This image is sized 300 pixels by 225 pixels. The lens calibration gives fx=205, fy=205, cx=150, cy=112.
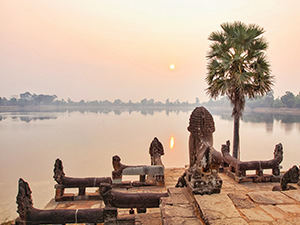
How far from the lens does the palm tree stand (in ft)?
28.4

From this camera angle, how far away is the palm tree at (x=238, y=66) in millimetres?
8656

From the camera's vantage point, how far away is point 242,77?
8.39 metres

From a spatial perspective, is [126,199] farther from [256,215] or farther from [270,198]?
[270,198]

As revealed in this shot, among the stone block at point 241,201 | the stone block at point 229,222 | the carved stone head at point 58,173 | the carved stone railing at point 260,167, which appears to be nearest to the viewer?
the stone block at point 229,222

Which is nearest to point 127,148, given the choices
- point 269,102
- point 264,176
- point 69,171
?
point 69,171

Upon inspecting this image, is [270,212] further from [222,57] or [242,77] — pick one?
[222,57]

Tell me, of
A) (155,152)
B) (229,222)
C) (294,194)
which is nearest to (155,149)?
(155,152)

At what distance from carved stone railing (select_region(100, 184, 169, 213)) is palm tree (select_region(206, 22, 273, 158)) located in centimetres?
648

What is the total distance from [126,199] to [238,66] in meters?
7.64

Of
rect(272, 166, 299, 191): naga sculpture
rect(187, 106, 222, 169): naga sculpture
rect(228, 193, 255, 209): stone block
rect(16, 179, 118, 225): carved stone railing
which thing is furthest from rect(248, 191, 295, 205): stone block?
rect(16, 179, 118, 225): carved stone railing

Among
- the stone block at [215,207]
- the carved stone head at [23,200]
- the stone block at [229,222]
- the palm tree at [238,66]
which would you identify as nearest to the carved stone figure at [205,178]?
the stone block at [215,207]

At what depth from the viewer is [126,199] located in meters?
3.57

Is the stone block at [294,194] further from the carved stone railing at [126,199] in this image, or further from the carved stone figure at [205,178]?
the carved stone railing at [126,199]

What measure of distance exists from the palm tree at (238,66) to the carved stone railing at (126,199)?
21.2 ft
